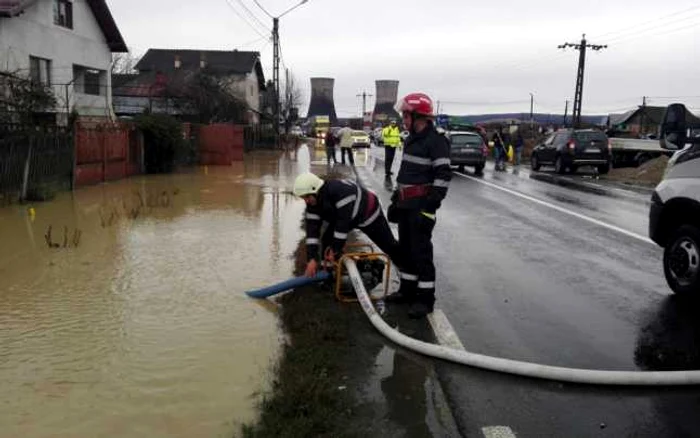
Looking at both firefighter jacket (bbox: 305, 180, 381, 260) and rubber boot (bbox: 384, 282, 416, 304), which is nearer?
firefighter jacket (bbox: 305, 180, 381, 260)

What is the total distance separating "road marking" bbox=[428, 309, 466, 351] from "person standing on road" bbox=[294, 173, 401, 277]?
0.89 meters

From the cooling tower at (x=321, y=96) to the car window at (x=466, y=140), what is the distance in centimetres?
8037

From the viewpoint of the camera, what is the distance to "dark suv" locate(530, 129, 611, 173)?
23.3 metres

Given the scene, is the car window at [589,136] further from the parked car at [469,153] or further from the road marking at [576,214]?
the road marking at [576,214]

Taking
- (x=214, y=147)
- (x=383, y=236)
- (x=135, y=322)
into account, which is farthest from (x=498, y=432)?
(x=214, y=147)

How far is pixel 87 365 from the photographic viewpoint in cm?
453

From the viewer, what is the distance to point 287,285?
19.6ft

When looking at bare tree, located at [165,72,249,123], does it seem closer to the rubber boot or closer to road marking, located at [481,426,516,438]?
the rubber boot

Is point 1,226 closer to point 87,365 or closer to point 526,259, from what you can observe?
point 87,365

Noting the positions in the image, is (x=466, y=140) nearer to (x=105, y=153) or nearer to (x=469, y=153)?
(x=469, y=153)

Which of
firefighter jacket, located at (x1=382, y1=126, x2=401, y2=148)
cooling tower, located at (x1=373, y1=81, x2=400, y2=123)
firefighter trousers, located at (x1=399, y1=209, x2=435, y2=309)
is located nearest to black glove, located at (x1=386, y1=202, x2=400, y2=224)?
firefighter trousers, located at (x1=399, y1=209, x2=435, y2=309)

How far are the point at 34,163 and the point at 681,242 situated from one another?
1197 centimetres

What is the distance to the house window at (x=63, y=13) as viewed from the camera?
26.1 metres

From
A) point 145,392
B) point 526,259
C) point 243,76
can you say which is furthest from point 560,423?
point 243,76
